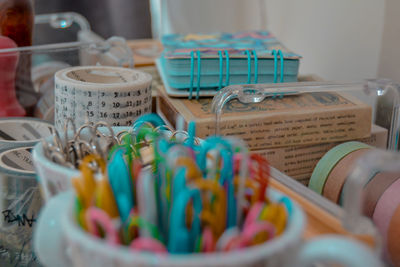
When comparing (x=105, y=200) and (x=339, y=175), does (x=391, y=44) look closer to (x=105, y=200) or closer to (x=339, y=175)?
(x=339, y=175)

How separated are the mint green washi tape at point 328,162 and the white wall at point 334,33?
0.16 meters

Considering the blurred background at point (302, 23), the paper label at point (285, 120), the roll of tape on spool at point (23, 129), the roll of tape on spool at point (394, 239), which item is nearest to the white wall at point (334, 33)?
the blurred background at point (302, 23)

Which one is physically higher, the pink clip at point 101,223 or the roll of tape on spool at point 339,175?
the pink clip at point 101,223

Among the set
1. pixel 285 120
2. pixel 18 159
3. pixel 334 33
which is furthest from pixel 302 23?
pixel 18 159

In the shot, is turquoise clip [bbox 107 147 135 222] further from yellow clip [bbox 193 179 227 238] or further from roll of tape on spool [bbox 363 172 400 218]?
roll of tape on spool [bbox 363 172 400 218]

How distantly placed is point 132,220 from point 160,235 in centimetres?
2

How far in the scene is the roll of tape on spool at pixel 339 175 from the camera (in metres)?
0.37

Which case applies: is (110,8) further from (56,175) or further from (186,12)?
(56,175)

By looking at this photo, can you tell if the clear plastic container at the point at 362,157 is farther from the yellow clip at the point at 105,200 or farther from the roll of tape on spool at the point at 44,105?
the roll of tape on spool at the point at 44,105

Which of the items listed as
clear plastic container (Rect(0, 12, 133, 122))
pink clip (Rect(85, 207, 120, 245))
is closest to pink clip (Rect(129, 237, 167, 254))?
pink clip (Rect(85, 207, 120, 245))

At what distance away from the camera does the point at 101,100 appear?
14.4 inches

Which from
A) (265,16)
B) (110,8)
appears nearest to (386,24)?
(265,16)

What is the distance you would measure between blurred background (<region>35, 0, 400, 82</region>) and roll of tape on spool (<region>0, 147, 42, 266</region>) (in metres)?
0.39

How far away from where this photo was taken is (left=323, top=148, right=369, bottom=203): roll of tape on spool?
0.37m
